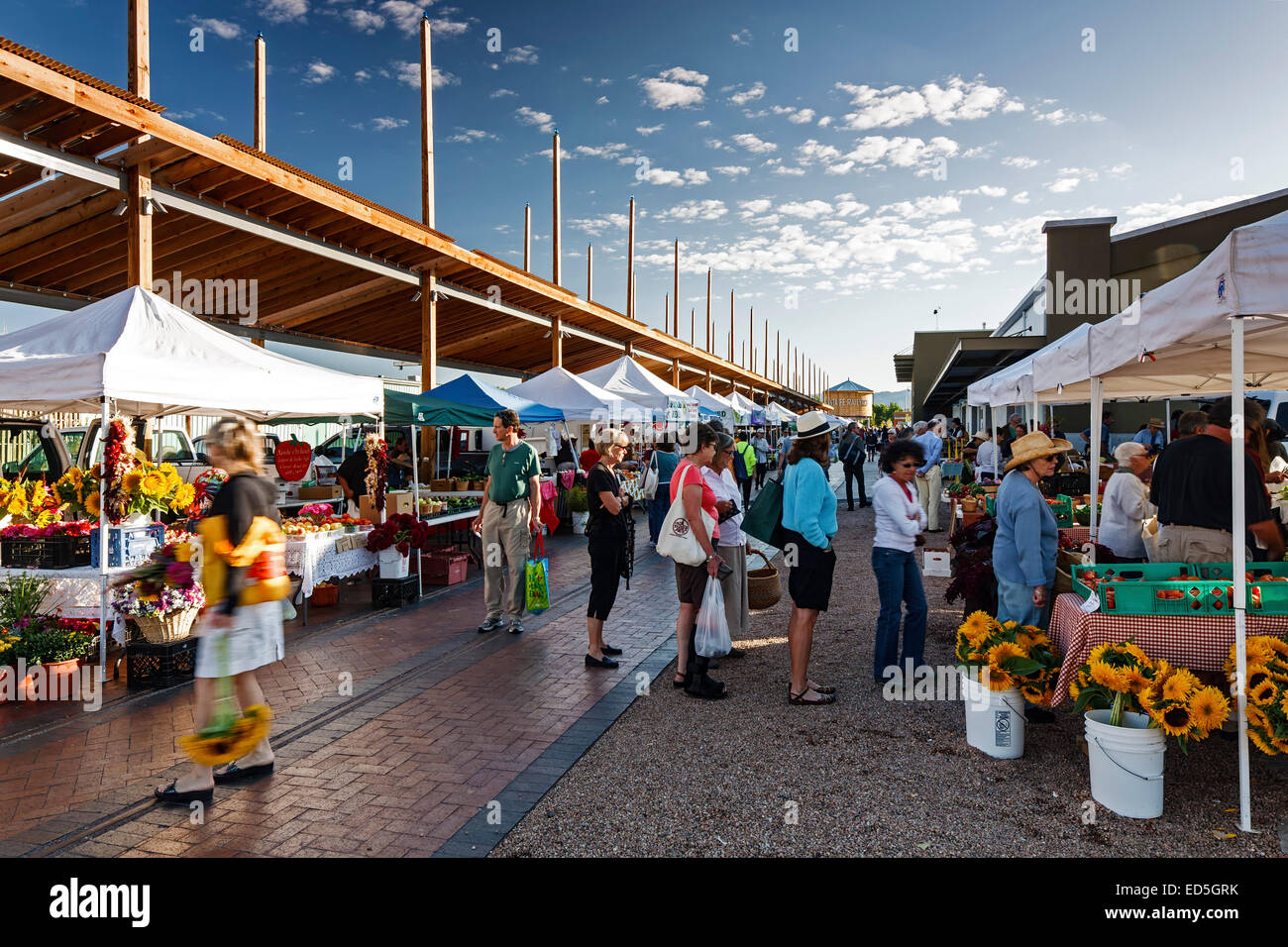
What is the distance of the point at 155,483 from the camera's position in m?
6.09

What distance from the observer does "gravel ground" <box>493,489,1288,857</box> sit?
335cm

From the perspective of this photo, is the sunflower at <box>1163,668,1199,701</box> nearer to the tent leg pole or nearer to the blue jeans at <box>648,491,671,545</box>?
the tent leg pole

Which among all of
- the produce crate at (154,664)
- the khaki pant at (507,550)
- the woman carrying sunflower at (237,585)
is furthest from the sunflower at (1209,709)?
the produce crate at (154,664)

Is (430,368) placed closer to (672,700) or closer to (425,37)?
(425,37)

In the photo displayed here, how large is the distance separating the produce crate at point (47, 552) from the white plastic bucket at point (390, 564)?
287 cm

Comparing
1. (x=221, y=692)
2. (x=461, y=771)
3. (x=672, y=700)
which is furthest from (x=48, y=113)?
(x=672, y=700)

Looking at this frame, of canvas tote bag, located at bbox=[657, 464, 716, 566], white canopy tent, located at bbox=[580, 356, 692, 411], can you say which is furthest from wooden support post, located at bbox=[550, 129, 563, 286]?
canvas tote bag, located at bbox=[657, 464, 716, 566]

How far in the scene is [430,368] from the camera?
46.2 ft

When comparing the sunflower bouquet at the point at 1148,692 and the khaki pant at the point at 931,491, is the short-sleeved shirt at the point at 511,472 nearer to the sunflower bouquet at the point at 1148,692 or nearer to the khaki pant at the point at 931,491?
the sunflower bouquet at the point at 1148,692

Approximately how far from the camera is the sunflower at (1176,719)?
3346 mm

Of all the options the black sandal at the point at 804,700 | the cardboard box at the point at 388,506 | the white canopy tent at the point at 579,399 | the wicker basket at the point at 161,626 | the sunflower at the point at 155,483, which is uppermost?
the white canopy tent at the point at 579,399

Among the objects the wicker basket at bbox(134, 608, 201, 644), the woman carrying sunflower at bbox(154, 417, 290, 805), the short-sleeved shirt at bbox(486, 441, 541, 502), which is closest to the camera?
the woman carrying sunflower at bbox(154, 417, 290, 805)

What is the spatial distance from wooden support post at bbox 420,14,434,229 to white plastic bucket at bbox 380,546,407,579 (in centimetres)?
820

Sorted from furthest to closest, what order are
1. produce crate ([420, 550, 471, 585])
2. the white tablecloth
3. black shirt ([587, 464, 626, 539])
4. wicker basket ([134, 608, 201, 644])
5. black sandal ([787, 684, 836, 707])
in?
1. produce crate ([420, 550, 471, 585])
2. the white tablecloth
3. black shirt ([587, 464, 626, 539])
4. wicker basket ([134, 608, 201, 644])
5. black sandal ([787, 684, 836, 707])
